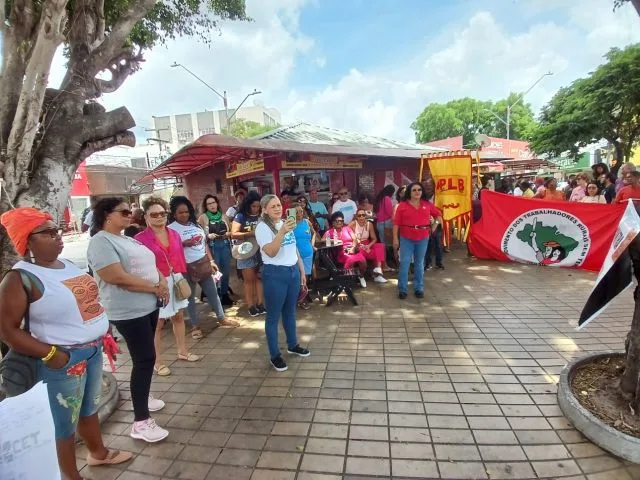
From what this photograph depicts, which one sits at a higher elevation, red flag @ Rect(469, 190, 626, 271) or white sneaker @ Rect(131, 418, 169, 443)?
red flag @ Rect(469, 190, 626, 271)

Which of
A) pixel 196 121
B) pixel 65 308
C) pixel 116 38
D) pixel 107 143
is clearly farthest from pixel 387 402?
pixel 196 121

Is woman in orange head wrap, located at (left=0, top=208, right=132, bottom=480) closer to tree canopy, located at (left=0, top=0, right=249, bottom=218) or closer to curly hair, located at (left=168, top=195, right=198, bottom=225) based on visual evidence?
tree canopy, located at (left=0, top=0, right=249, bottom=218)

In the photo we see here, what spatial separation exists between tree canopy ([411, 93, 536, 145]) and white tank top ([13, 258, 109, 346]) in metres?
39.6

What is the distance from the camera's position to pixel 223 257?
567 centimetres

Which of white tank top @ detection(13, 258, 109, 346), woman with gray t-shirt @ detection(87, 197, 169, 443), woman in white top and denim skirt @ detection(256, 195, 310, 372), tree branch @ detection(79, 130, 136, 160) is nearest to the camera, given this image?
white tank top @ detection(13, 258, 109, 346)

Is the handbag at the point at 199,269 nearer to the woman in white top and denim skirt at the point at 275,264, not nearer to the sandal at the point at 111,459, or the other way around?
the woman in white top and denim skirt at the point at 275,264

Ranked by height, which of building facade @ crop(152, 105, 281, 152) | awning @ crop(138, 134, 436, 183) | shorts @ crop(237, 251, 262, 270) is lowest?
shorts @ crop(237, 251, 262, 270)

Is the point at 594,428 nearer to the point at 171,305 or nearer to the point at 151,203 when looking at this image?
the point at 171,305

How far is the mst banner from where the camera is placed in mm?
6934

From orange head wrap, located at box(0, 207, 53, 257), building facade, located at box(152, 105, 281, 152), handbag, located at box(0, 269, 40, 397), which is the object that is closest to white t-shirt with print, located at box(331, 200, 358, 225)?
orange head wrap, located at box(0, 207, 53, 257)

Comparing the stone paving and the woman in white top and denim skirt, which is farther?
the woman in white top and denim skirt

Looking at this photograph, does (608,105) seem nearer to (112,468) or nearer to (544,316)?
(544,316)

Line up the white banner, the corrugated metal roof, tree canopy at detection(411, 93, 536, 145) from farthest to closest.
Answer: tree canopy at detection(411, 93, 536, 145) → the corrugated metal roof → the white banner

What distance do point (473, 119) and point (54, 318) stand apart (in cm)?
4180
